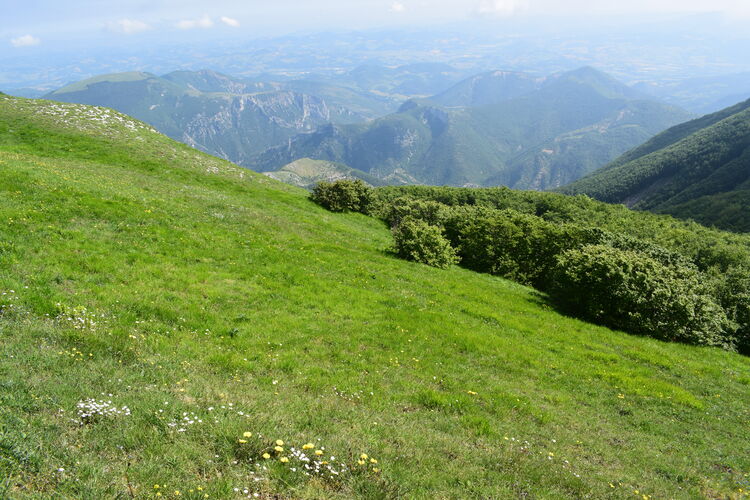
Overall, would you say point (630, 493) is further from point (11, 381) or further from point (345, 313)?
point (11, 381)

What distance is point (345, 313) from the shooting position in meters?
17.8

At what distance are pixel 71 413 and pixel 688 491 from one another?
14904 millimetres

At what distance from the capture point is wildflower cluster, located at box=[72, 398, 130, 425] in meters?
6.97

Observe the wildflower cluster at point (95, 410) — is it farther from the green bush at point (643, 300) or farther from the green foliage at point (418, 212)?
the green foliage at point (418, 212)

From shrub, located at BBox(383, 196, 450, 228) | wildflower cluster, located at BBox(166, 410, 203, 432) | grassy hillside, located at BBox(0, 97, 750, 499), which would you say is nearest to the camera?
grassy hillside, located at BBox(0, 97, 750, 499)

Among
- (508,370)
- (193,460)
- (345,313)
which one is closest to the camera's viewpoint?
(193,460)

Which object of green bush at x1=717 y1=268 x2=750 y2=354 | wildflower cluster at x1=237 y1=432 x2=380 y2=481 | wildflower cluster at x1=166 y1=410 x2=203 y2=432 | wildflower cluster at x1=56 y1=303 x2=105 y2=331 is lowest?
green bush at x1=717 y1=268 x2=750 y2=354

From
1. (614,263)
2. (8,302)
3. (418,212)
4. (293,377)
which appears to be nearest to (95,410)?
(293,377)

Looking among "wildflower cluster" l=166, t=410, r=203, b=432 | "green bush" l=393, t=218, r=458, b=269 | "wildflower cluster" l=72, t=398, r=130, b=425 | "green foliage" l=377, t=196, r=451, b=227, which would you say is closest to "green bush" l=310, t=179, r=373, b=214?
"green foliage" l=377, t=196, r=451, b=227

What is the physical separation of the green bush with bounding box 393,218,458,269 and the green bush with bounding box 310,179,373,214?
2010 centimetres

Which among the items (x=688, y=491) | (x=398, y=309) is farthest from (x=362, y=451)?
(x=398, y=309)

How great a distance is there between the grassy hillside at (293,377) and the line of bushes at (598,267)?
119 inches

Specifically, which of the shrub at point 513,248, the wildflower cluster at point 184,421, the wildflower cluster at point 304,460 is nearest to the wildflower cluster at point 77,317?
the wildflower cluster at point 184,421

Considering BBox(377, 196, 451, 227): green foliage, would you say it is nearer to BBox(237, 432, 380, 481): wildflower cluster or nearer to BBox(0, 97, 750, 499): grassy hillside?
BBox(0, 97, 750, 499): grassy hillside
